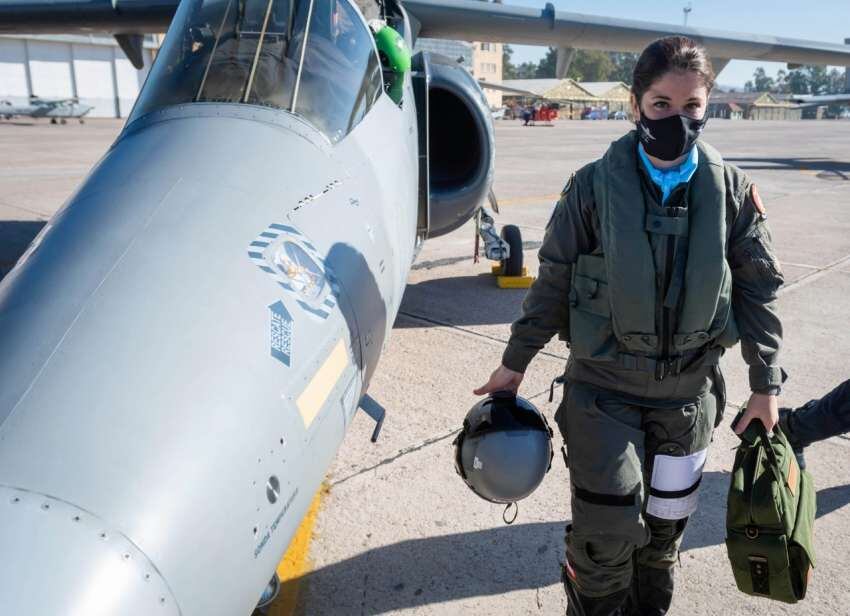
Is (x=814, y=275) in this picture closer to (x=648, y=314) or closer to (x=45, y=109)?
(x=648, y=314)

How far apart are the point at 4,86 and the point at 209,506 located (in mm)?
59414

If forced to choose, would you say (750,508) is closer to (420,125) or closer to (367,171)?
(367,171)

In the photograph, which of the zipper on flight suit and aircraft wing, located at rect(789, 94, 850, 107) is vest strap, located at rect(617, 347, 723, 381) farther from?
aircraft wing, located at rect(789, 94, 850, 107)

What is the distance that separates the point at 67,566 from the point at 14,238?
9.52 meters

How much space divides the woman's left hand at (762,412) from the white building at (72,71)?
52.8m

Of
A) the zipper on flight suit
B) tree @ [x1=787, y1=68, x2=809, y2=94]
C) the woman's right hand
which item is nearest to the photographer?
the zipper on flight suit

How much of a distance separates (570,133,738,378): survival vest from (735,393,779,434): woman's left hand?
28 cm

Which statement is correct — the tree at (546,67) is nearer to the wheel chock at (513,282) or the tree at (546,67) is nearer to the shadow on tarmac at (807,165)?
the shadow on tarmac at (807,165)

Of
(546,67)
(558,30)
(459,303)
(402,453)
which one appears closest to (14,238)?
(459,303)

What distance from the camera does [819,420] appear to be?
3762 mm

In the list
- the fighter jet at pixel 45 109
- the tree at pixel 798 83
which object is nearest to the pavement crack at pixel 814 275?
the fighter jet at pixel 45 109

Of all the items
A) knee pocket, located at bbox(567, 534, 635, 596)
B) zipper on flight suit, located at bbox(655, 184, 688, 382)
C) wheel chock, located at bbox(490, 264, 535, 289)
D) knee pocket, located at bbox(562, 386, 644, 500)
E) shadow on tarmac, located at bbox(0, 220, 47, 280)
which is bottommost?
wheel chock, located at bbox(490, 264, 535, 289)

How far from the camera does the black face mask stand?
2.26 m

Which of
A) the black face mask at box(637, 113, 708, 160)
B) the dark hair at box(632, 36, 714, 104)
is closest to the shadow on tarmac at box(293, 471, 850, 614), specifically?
the black face mask at box(637, 113, 708, 160)
